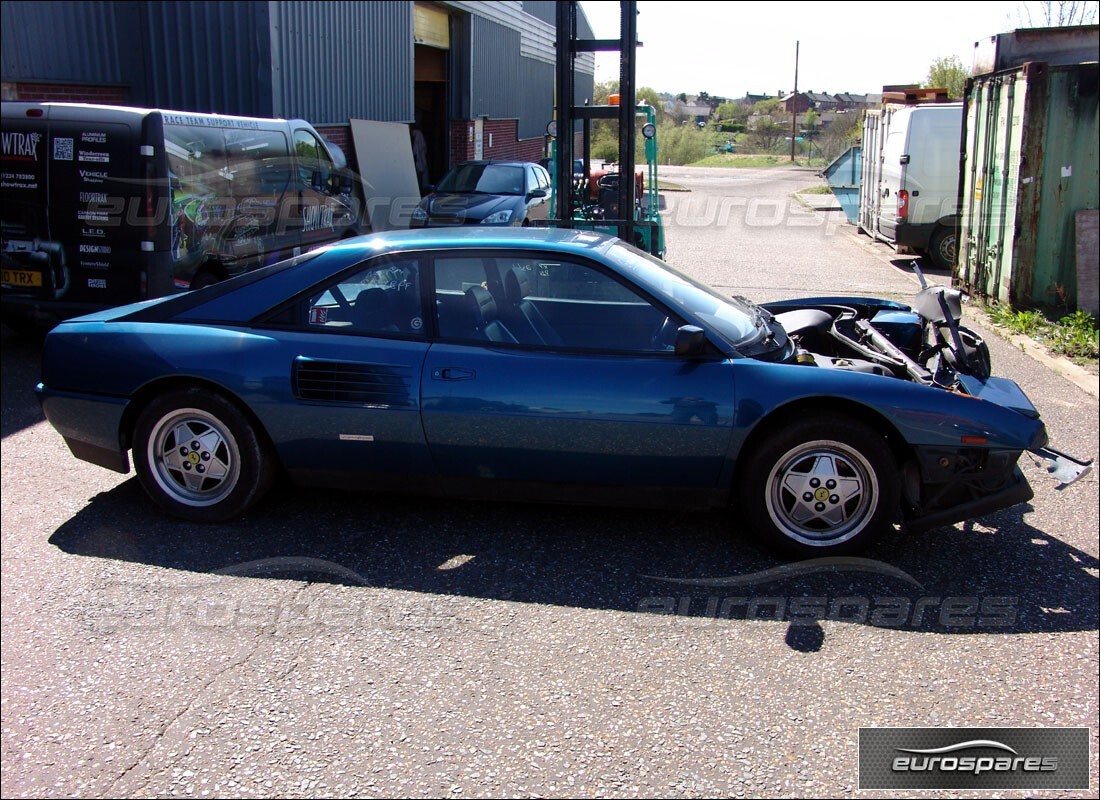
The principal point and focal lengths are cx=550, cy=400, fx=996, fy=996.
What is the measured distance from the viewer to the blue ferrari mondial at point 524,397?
4.34m

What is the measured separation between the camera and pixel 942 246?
15781 mm

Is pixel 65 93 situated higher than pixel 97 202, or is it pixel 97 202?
pixel 65 93

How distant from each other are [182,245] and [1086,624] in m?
7.18

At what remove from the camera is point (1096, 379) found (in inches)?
318

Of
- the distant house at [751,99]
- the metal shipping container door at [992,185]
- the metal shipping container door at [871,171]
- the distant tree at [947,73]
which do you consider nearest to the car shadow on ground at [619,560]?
the metal shipping container door at [992,185]

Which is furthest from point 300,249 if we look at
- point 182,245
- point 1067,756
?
point 1067,756

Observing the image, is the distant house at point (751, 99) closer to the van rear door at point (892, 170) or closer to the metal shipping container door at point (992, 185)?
the van rear door at point (892, 170)

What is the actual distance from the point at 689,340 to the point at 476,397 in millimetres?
974

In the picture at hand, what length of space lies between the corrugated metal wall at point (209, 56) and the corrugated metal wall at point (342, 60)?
10.0 inches

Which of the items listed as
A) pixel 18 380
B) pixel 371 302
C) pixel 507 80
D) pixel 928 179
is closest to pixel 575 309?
pixel 371 302

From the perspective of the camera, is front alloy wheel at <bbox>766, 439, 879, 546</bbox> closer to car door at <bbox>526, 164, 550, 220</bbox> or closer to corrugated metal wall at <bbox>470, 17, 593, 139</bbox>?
car door at <bbox>526, 164, 550, 220</bbox>

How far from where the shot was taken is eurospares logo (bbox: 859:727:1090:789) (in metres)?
3.05

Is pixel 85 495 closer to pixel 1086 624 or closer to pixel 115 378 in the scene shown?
pixel 115 378

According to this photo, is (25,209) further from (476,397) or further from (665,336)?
(665,336)
